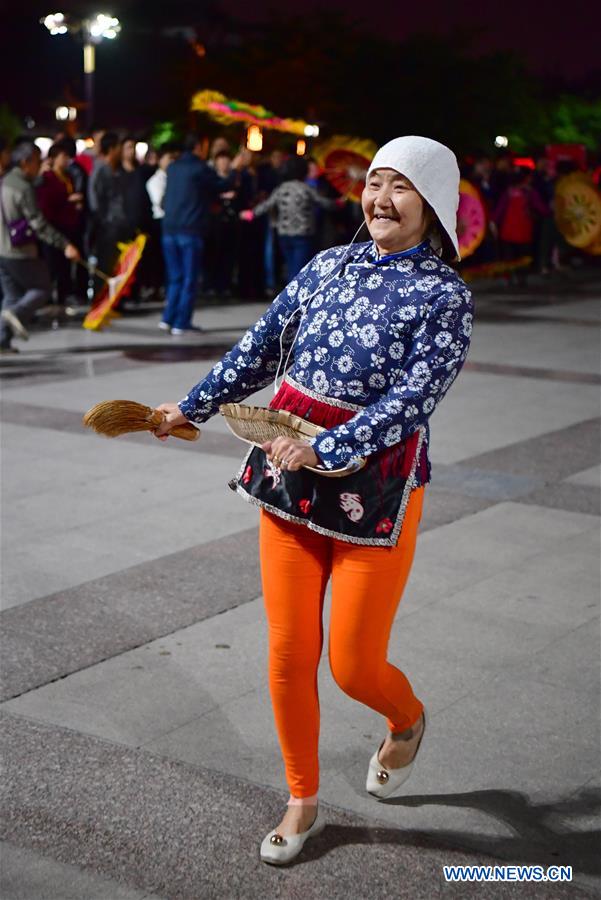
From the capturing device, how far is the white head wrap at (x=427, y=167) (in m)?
3.30

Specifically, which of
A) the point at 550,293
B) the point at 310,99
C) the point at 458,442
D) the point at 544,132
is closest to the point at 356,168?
the point at 550,293

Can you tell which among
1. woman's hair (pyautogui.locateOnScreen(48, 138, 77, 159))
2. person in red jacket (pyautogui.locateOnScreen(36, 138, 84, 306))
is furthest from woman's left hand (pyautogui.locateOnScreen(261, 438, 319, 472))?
woman's hair (pyautogui.locateOnScreen(48, 138, 77, 159))

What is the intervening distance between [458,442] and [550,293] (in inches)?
466

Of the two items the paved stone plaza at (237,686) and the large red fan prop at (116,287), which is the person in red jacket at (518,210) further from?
the paved stone plaza at (237,686)

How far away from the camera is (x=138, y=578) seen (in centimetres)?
579

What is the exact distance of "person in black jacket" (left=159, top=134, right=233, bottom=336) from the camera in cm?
1348

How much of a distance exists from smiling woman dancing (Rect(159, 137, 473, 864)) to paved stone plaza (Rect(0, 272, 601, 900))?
0.28 m

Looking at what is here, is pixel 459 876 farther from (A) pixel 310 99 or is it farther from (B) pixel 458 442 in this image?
(A) pixel 310 99

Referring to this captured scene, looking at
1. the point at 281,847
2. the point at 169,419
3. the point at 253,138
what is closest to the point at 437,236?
the point at 169,419

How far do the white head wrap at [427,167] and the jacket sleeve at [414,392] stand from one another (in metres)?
0.22

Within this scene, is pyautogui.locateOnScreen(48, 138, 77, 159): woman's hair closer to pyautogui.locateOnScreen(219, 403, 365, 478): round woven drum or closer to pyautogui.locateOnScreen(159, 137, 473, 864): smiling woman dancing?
pyautogui.locateOnScreen(159, 137, 473, 864): smiling woman dancing

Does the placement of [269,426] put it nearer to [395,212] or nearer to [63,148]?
[395,212]

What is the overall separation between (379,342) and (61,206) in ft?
39.4

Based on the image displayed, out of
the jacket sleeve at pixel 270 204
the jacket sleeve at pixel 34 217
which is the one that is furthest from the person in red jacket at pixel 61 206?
the jacket sleeve at pixel 34 217
